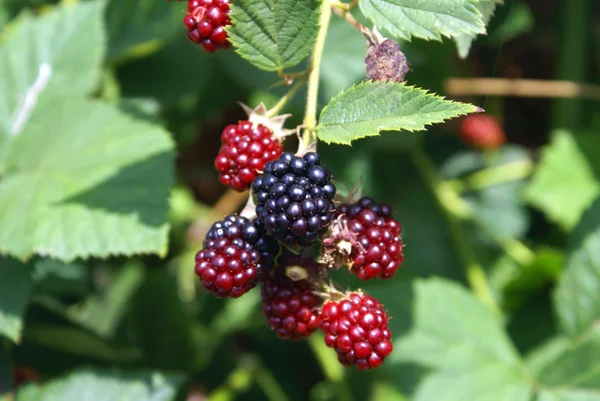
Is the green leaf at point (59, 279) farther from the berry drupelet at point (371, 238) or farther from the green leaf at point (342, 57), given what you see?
the berry drupelet at point (371, 238)

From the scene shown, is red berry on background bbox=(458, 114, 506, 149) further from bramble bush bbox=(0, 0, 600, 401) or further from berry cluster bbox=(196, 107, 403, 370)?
berry cluster bbox=(196, 107, 403, 370)

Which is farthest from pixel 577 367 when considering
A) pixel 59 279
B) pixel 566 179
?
pixel 59 279

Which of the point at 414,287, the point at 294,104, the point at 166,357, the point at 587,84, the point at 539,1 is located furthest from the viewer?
the point at 539,1

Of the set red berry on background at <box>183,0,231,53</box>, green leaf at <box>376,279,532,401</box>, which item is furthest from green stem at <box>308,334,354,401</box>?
red berry on background at <box>183,0,231,53</box>

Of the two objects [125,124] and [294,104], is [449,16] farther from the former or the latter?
[125,124]

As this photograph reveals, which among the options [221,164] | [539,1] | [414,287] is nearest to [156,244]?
[221,164]

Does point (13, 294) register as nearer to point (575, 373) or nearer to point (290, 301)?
point (290, 301)
